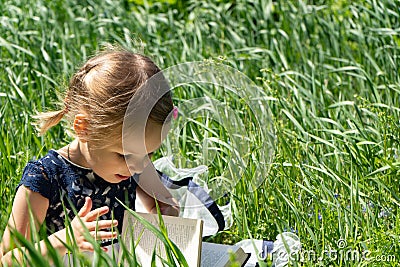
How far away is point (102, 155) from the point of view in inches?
86.4

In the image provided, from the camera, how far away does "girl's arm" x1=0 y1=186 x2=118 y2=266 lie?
1.95m

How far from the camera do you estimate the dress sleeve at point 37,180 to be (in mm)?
2170

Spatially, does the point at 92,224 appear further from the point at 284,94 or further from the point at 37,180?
the point at 284,94

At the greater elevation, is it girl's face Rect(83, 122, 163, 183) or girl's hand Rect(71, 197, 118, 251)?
girl's face Rect(83, 122, 163, 183)

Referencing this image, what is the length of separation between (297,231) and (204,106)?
63 cm

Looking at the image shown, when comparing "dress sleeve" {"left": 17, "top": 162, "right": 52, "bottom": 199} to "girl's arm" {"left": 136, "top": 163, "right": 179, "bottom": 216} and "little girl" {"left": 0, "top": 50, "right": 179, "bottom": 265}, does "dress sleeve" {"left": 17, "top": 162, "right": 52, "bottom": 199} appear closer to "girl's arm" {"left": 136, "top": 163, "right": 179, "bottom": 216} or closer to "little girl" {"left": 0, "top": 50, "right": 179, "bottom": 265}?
"little girl" {"left": 0, "top": 50, "right": 179, "bottom": 265}

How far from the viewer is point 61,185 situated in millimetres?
2258

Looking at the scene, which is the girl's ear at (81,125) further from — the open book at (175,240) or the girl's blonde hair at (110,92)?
the open book at (175,240)

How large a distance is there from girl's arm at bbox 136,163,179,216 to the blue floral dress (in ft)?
A: 0.12

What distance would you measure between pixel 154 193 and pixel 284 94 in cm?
117

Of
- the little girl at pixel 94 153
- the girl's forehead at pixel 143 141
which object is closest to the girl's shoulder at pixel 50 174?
the little girl at pixel 94 153

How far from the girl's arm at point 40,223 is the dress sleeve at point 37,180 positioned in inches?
0.5

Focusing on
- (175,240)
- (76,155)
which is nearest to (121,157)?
(76,155)

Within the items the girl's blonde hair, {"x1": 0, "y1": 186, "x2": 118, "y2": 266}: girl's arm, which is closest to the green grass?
{"x1": 0, "y1": 186, "x2": 118, "y2": 266}: girl's arm
